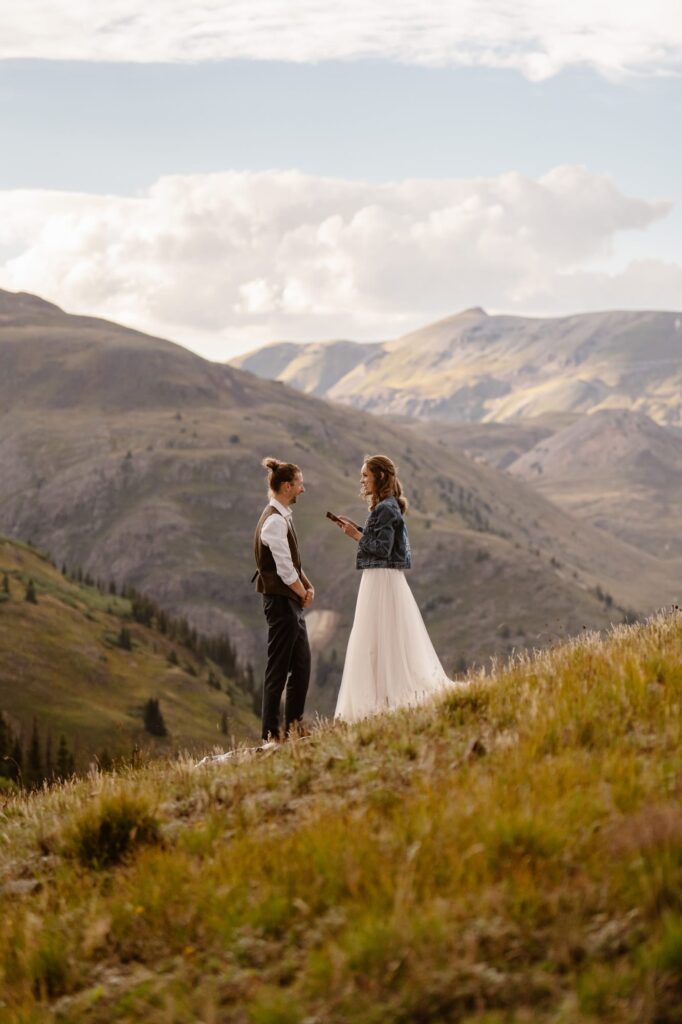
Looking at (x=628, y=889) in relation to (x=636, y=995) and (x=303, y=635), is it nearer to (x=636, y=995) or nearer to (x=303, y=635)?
(x=636, y=995)

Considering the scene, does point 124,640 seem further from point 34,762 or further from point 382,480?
point 382,480

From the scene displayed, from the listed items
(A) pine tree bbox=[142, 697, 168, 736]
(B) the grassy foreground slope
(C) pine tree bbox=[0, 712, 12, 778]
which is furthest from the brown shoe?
(A) pine tree bbox=[142, 697, 168, 736]

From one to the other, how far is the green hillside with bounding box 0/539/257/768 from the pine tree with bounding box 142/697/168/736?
1005 mm

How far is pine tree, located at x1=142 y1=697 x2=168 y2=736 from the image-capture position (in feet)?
454

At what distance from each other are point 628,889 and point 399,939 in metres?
1.13

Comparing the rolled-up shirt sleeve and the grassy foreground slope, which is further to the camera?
the rolled-up shirt sleeve

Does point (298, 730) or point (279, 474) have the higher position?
point (279, 474)

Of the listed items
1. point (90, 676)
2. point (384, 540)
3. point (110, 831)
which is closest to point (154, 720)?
point (90, 676)

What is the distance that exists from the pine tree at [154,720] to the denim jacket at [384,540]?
126986 mm

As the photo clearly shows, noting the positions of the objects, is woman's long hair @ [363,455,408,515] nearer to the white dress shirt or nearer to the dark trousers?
the white dress shirt

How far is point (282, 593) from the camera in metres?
13.9

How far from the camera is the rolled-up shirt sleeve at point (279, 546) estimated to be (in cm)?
1357

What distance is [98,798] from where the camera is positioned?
8383 mm

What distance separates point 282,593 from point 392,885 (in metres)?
8.09
